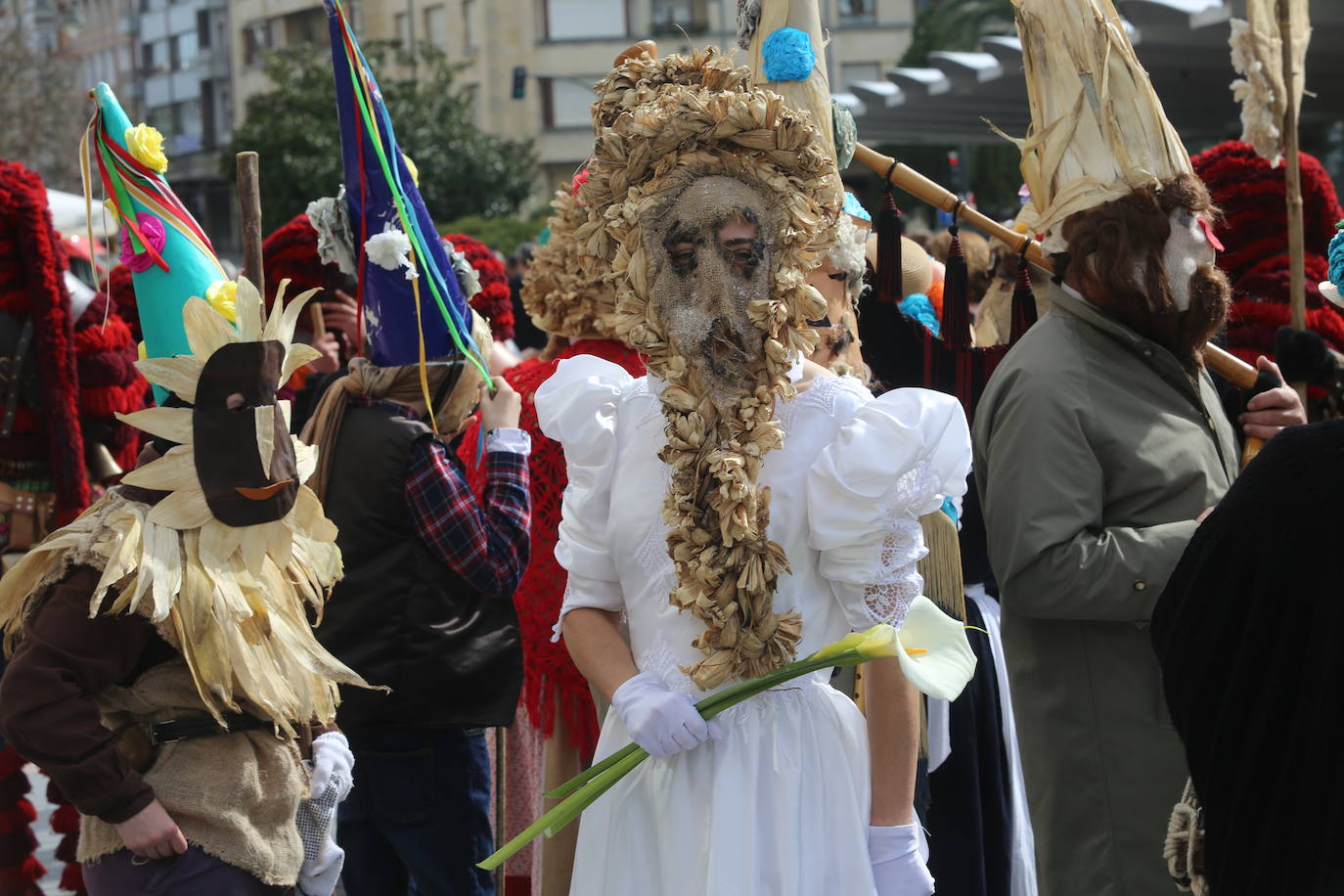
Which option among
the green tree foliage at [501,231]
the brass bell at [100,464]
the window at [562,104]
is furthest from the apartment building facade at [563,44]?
the brass bell at [100,464]

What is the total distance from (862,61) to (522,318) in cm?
3802

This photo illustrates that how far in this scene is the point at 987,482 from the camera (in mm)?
→ 3307

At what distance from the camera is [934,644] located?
246 centimetres

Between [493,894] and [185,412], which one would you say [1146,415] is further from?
[493,894]

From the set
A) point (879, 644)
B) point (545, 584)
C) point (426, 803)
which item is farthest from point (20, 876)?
point (879, 644)

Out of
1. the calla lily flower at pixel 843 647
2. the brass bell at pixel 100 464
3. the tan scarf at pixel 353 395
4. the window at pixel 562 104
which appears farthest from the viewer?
the window at pixel 562 104

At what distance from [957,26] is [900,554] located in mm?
34081

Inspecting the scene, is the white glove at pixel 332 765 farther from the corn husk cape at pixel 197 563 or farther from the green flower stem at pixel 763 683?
the green flower stem at pixel 763 683

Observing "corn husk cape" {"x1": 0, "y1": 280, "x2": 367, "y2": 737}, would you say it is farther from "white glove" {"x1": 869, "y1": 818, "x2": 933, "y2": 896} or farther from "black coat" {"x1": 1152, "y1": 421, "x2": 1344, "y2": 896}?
"black coat" {"x1": 1152, "y1": 421, "x2": 1344, "y2": 896}

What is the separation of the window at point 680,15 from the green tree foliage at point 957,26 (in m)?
9.46

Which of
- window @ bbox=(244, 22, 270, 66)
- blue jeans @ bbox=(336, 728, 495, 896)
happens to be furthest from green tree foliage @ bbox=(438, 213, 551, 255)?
window @ bbox=(244, 22, 270, 66)

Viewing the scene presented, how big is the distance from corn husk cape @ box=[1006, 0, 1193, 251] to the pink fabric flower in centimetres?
194

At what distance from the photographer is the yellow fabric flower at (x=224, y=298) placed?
315cm

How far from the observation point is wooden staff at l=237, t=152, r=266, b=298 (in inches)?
123
